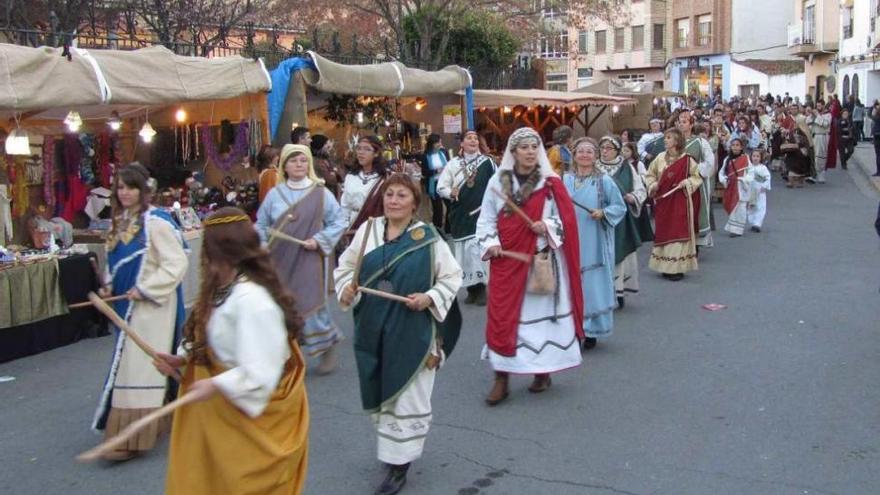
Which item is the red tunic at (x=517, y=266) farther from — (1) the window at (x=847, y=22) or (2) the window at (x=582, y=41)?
(2) the window at (x=582, y=41)

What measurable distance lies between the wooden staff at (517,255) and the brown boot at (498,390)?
31.2 inches

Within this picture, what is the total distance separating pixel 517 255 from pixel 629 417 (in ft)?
4.12

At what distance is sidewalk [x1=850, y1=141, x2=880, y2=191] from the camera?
20538mm

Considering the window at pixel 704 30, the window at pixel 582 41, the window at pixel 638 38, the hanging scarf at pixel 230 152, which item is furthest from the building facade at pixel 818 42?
the hanging scarf at pixel 230 152

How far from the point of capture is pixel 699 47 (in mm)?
52031

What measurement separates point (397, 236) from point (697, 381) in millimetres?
2897

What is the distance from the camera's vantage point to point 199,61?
30.8 feet

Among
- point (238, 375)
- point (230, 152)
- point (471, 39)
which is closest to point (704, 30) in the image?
point (471, 39)

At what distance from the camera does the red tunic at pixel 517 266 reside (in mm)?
5863

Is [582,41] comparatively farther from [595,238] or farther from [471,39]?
[595,238]

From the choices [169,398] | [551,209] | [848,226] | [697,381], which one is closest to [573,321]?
[551,209]

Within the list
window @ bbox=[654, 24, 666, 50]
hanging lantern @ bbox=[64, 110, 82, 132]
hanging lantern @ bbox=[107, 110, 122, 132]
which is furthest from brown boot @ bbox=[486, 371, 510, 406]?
window @ bbox=[654, 24, 666, 50]

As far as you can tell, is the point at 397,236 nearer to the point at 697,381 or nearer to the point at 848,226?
the point at 697,381

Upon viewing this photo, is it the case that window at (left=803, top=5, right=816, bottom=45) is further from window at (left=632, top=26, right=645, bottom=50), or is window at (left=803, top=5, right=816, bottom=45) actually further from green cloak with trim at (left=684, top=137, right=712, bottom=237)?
green cloak with trim at (left=684, top=137, right=712, bottom=237)
